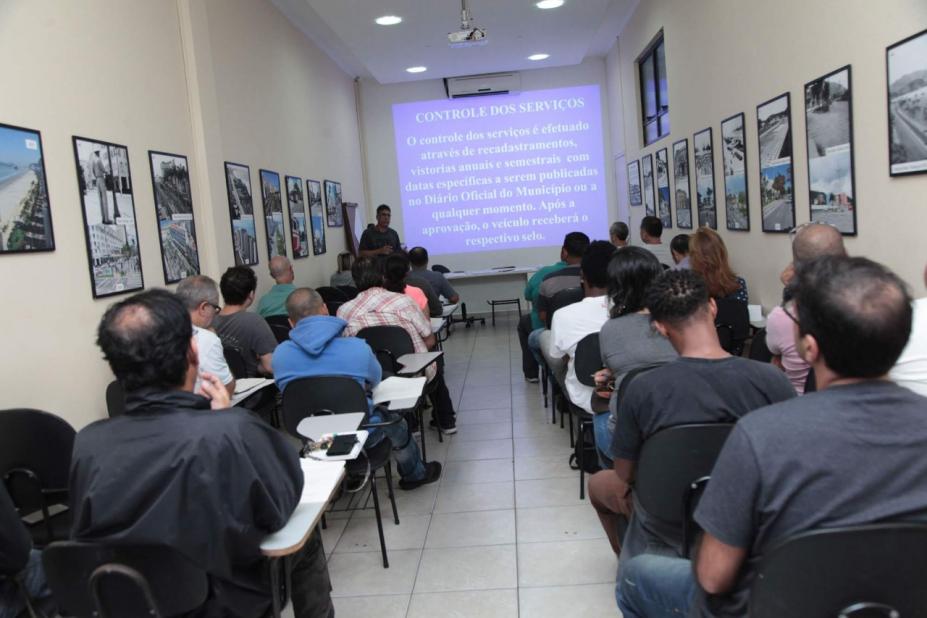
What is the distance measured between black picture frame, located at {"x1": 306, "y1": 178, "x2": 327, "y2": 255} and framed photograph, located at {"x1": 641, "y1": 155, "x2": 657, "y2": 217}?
396 centimetres

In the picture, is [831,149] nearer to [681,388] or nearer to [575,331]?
[575,331]

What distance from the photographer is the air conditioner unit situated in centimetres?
1001

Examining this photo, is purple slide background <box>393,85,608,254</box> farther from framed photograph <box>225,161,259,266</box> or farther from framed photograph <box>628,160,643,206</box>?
framed photograph <box>225,161,259,266</box>

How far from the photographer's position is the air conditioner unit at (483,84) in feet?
32.8

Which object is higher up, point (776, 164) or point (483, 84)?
point (483, 84)

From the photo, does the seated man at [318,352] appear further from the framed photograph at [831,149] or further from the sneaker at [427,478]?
the framed photograph at [831,149]

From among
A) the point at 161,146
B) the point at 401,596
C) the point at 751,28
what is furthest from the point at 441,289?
the point at 401,596

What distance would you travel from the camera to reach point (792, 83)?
4.00 metres

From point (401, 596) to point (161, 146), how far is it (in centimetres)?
327

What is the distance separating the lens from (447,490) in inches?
147

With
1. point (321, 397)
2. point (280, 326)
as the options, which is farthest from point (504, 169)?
point (321, 397)

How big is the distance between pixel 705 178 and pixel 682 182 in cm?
78

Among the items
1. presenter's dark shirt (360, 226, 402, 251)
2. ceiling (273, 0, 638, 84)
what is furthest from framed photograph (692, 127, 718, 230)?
presenter's dark shirt (360, 226, 402, 251)

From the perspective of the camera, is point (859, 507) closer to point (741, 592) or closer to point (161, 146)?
point (741, 592)
